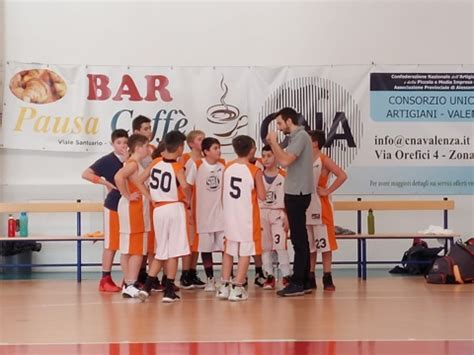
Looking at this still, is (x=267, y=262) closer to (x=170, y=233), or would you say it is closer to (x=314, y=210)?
(x=314, y=210)

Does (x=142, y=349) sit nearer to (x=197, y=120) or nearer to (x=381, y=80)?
(x=197, y=120)

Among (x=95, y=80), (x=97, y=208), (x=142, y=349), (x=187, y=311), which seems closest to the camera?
(x=142, y=349)

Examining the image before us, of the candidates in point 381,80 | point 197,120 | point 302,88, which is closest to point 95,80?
point 197,120

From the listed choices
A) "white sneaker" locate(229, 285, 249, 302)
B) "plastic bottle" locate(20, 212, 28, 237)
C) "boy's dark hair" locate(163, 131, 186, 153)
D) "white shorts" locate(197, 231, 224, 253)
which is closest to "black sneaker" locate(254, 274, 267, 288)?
"white shorts" locate(197, 231, 224, 253)

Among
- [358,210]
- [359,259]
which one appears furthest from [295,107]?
[359,259]

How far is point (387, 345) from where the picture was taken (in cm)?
550

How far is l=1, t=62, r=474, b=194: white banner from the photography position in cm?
1053

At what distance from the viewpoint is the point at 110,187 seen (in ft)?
27.5

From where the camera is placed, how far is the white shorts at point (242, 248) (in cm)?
767

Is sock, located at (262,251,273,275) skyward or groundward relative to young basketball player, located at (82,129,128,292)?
groundward

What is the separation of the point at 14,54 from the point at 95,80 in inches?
41.3

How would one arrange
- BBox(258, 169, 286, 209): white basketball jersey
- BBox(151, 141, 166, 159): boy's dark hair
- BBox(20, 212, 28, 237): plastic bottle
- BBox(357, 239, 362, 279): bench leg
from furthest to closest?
BBox(20, 212, 28, 237): plastic bottle, BBox(357, 239, 362, 279): bench leg, BBox(258, 169, 286, 209): white basketball jersey, BBox(151, 141, 166, 159): boy's dark hair

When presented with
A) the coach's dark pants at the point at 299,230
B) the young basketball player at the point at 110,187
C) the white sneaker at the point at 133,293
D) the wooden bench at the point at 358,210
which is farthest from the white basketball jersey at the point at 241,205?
the wooden bench at the point at 358,210

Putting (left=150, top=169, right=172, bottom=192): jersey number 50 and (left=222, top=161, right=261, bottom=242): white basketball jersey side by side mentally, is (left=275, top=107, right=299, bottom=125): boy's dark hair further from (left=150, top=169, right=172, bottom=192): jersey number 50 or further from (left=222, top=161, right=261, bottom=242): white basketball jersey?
(left=150, top=169, right=172, bottom=192): jersey number 50
